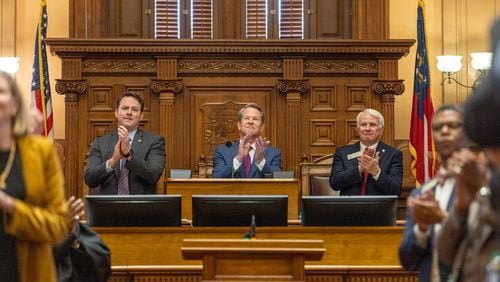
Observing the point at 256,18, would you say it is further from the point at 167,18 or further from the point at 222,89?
the point at 222,89

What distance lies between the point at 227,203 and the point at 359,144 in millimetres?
1966

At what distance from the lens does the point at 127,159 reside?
682cm

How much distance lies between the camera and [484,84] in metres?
2.12

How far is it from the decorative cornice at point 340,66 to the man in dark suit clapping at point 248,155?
246 cm

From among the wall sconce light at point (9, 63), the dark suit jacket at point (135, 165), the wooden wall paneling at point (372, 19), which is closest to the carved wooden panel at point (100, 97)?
the wall sconce light at point (9, 63)

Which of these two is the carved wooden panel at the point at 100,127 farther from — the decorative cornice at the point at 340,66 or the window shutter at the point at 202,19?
the decorative cornice at the point at 340,66

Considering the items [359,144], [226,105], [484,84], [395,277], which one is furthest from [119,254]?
[226,105]

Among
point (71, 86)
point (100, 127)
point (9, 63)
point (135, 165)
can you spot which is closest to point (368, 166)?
point (135, 165)

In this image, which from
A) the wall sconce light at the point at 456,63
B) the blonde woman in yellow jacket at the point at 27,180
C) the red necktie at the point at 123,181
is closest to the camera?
the blonde woman in yellow jacket at the point at 27,180

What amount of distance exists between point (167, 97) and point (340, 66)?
1828 millimetres

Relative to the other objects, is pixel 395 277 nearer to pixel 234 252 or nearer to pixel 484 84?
pixel 234 252

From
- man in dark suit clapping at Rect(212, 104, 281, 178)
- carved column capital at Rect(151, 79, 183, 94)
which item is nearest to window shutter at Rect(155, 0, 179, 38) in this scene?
carved column capital at Rect(151, 79, 183, 94)

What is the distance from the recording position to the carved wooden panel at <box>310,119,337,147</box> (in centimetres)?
1023

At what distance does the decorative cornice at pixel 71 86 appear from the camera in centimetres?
993
